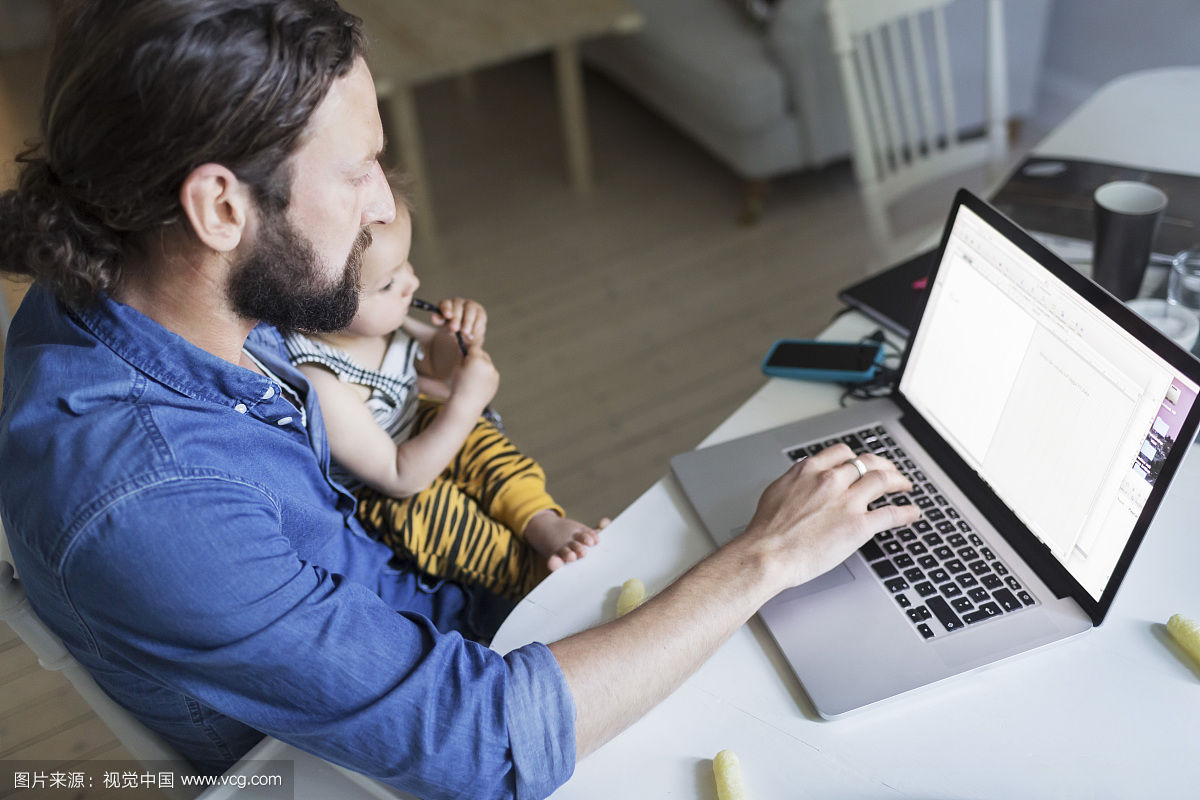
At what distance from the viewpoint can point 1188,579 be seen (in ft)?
3.14

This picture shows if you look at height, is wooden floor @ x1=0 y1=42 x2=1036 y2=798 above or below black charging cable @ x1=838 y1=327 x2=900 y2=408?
below

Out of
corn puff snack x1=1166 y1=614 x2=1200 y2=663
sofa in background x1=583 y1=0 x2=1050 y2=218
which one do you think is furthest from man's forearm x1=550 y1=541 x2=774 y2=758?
sofa in background x1=583 y1=0 x2=1050 y2=218

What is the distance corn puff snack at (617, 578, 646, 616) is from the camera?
38.8 inches

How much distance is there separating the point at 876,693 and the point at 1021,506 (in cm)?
25

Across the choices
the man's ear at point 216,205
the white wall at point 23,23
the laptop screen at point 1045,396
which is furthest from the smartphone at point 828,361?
the white wall at point 23,23

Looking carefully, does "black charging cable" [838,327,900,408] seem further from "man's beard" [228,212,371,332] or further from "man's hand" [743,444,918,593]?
"man's beard" [228,212,371,332]

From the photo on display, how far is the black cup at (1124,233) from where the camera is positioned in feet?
3.99

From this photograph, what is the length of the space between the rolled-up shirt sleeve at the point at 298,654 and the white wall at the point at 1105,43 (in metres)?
2.77

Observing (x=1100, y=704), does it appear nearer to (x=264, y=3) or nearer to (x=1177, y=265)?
(x=1177, y=265)

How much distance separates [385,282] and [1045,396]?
0.76 m

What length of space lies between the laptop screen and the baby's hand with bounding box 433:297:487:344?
57cm

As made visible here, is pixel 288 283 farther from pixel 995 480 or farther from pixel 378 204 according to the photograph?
pixel 995 480

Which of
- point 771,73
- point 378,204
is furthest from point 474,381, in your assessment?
point 771,73

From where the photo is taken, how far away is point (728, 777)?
32.2 inches
